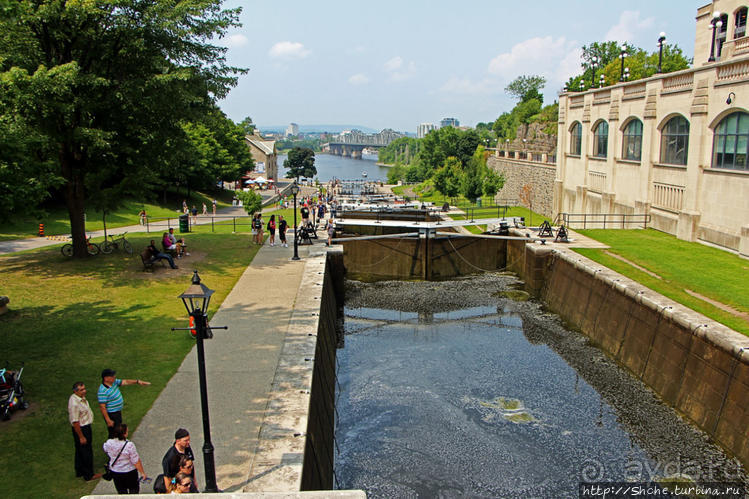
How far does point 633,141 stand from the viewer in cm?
3212

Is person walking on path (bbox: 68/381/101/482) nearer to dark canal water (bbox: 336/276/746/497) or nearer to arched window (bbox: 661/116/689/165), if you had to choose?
dark canal water (bbox: 336/276/746/497)

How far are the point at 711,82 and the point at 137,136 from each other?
75.1 feet

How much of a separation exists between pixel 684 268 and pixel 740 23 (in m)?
20.9

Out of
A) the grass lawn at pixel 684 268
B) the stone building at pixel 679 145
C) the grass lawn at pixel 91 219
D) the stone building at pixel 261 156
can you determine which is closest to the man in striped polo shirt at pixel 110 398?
the grass lawn at pixel 91 219

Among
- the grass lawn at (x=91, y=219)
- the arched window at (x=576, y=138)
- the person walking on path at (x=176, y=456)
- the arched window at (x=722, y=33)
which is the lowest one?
the person walking on path at (x=176, y=456)

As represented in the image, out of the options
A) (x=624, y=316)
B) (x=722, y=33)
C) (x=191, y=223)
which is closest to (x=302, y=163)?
(x=191, y=223)

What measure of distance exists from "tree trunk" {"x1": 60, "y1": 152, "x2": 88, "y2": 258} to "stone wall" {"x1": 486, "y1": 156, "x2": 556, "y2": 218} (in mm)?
32483

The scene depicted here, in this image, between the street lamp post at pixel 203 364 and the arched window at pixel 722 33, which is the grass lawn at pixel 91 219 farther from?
the arched window at pixel 722 33

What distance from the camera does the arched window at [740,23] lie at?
1309 inches

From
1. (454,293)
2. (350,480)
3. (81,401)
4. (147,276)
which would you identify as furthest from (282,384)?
(454,293)

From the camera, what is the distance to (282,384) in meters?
11.7

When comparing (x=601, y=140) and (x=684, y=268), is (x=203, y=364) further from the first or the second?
(x=601, y=140)

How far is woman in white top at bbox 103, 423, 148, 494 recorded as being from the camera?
7617 millimetres

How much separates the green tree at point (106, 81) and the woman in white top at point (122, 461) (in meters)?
13.3
